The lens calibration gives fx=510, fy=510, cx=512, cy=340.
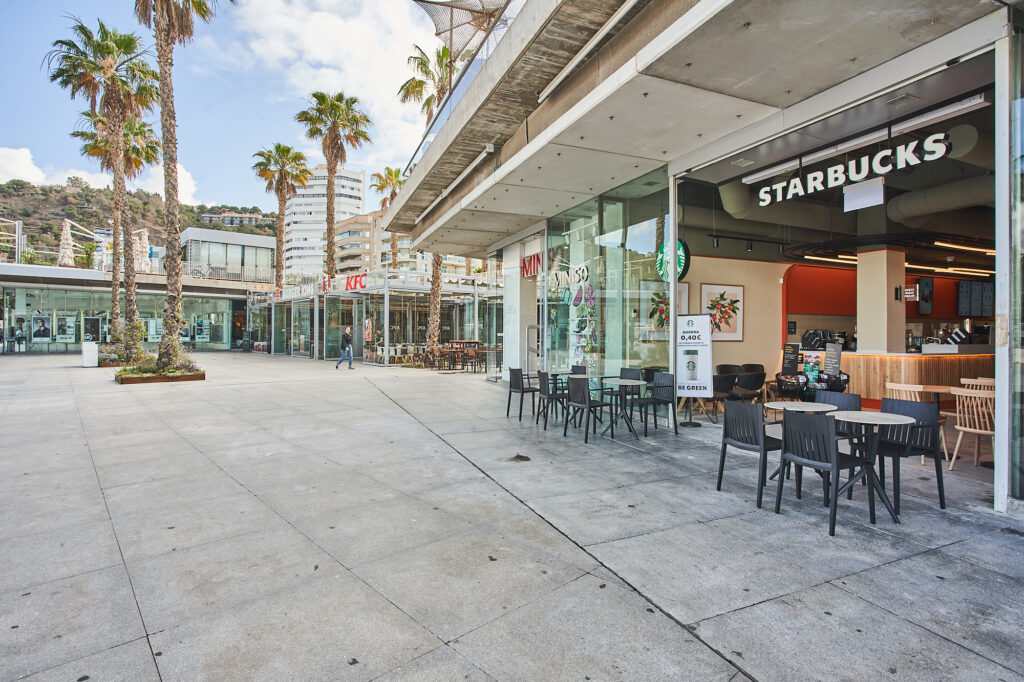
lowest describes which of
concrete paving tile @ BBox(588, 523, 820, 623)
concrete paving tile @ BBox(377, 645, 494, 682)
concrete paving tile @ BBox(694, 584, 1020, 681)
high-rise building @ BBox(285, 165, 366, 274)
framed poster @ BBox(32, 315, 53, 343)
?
concrete paving tile @ BBox(377, 645, 494, 682)

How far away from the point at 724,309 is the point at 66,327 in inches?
1371

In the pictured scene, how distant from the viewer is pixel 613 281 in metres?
9.18

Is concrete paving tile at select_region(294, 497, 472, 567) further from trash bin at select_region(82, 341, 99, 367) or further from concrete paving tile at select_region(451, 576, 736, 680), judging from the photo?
trash bin at select_region(82, 341, 99, 367)

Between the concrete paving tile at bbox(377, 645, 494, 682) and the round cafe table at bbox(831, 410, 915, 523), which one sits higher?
the round cafe table at bbox(831, 410, 915, 523)

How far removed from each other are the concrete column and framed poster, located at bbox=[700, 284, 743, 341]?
221 cm

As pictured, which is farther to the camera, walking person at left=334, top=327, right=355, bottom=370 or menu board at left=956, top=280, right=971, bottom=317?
walking person at left=334, top=327, right=355, bottom=370

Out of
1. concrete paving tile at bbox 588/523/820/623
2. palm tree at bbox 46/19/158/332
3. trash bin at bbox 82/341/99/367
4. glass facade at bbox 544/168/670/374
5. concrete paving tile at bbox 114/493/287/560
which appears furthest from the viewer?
trash bin at bbox 82/341/99/367

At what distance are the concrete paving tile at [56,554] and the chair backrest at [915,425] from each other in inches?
231

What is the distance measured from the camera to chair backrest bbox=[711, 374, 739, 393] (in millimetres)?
8016

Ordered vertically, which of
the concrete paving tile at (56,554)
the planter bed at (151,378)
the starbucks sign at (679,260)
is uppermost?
the starbucks sign at (679,260)

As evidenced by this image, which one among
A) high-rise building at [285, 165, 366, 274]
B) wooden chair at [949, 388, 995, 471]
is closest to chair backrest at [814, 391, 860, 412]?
wooden chair at [949, 388, 995, 471]

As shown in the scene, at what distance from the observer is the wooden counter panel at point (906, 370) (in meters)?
8.44

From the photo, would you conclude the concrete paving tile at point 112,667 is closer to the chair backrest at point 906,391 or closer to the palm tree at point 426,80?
the chair backrest at point 906,391

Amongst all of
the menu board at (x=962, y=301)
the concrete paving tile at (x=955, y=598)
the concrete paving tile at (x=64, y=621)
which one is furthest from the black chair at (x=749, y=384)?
the menu board at (x=962, y=301)
